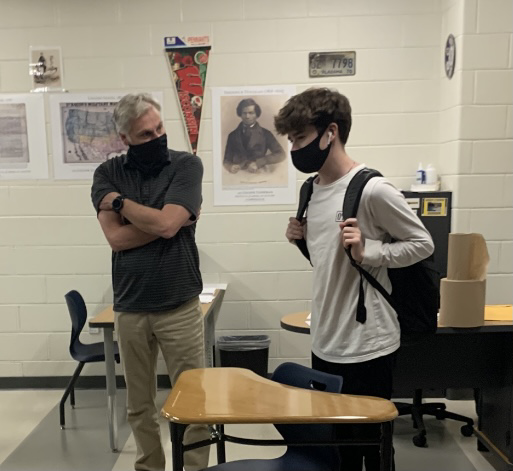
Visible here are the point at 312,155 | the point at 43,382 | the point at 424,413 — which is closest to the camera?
the point at 312,155

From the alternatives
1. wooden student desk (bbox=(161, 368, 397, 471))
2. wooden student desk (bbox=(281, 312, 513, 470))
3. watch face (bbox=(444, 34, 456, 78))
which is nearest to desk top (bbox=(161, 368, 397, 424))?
wooden student desk (bbox=(161, 368, 397, 471))

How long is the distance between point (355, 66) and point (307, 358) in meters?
2.11

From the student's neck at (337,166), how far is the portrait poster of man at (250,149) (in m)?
1.86

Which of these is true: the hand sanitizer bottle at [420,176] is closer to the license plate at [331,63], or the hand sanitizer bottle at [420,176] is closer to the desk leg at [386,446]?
the license plate at [331,63]

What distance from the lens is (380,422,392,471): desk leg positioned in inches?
51.6

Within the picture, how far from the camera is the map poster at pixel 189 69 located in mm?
3391

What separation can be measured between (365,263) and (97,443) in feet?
7.00

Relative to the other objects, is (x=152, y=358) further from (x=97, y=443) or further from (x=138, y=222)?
(x=97, y=443)

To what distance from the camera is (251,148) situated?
11.4 ft

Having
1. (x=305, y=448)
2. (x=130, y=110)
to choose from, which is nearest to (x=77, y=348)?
(x=130, y=110)

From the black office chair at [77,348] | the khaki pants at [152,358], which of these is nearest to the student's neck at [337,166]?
the khaki pants at [152,358]

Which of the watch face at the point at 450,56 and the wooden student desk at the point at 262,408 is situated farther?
the watch face at the point at 450,56

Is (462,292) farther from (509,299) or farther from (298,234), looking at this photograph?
(509,299)

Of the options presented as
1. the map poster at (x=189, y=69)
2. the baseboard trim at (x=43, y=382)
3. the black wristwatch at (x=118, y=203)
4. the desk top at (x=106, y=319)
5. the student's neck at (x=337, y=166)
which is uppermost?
the map poster at (x=189, y=69)
